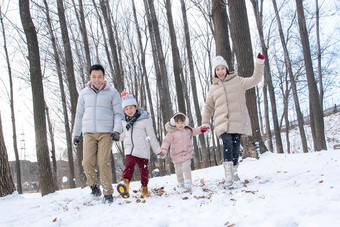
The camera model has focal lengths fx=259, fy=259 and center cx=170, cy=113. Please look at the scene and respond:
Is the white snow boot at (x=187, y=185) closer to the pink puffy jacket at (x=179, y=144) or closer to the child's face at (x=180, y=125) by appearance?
the pink puffy jacket at (x=179, y=144)

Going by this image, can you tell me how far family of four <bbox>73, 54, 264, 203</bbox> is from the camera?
375cm

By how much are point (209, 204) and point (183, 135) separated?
1598 mm

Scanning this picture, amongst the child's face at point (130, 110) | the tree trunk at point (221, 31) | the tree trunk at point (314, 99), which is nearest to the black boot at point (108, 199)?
the child's face at point (130, 110)

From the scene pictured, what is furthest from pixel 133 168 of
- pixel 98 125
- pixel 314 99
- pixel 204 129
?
pixel 314 99

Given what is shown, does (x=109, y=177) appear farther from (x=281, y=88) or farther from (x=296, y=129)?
(x=296, y=129)

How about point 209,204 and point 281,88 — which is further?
point 281,88

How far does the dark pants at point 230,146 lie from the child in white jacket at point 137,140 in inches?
38.6

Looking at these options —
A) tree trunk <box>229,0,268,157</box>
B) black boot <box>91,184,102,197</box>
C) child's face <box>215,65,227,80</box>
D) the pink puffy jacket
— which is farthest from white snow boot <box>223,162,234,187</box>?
tree trunk <box>229,0,268,157</box>

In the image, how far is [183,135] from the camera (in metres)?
4.32

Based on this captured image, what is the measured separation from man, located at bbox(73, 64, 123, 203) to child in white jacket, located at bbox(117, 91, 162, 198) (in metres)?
0.15

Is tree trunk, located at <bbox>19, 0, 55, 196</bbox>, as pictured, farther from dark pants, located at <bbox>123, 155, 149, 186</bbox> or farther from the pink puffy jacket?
the pink puffy jacket

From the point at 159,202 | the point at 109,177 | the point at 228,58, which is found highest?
the point at 228,58

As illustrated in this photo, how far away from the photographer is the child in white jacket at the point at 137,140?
385cm

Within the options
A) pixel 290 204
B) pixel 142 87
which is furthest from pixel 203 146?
pixel 290 204
